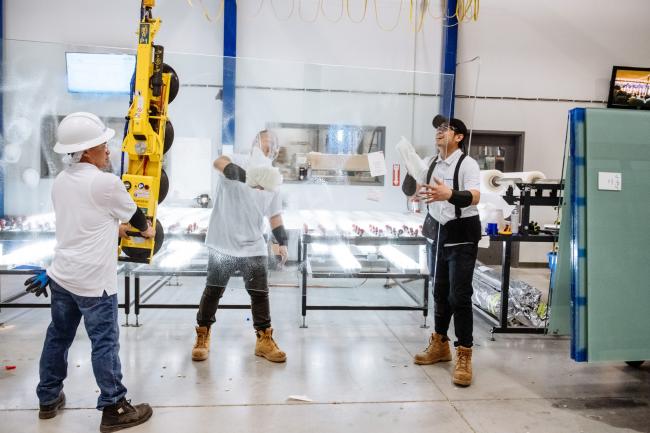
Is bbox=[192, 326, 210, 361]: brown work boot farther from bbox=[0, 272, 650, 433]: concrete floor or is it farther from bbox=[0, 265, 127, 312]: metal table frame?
bbox=[0, 265, 127, 312]: metal table frame

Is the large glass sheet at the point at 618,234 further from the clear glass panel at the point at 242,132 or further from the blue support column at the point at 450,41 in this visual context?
the blue support column at the point at 450,41

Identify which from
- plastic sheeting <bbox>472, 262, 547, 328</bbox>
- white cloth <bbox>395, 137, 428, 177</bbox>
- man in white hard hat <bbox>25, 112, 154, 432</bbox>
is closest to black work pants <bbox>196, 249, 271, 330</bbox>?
man in white hard hat <bbox>25, 112, 154, 432</bbox>

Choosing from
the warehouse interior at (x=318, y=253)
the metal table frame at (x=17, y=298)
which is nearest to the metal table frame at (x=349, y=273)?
the warehouse interior at (x=318, y=253)

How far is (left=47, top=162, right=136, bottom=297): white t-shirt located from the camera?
2.23m

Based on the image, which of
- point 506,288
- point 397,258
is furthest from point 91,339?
point 506,288

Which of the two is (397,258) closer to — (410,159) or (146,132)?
(410,159)

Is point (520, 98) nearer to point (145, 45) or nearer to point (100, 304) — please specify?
point (145, 45)

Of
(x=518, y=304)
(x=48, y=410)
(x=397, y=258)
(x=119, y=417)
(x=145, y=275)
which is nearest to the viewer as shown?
(x=119, y=417)

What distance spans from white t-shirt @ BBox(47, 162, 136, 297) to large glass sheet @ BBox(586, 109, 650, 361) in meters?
2.47

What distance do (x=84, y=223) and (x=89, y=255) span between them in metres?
0.15

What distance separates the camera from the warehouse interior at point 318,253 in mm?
2717

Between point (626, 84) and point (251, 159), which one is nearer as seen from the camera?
point (251, 159)

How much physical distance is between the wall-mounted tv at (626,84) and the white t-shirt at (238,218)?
19.8 feet

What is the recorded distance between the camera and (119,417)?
2395 mm
